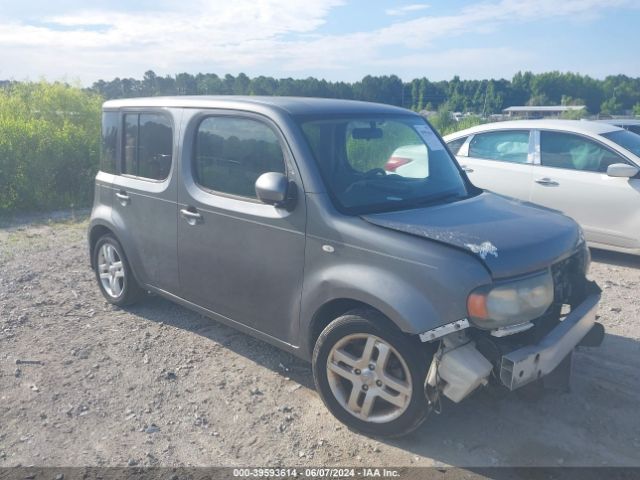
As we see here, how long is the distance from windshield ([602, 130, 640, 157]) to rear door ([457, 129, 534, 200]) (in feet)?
3.07

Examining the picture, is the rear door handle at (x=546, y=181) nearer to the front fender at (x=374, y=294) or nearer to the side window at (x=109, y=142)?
the front fender at (x=374, y=294)

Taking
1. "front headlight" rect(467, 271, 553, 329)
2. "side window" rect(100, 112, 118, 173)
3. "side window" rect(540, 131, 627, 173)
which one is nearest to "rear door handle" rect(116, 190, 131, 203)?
"side window" rect(100, 112, 118, 173)

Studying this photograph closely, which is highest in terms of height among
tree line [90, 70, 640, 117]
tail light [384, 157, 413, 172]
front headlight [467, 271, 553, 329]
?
tree line [90, 70, 640, 117]

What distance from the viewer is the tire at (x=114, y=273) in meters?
5.38

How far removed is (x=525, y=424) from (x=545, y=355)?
0.70 meters

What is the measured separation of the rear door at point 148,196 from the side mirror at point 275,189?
121 centimetres

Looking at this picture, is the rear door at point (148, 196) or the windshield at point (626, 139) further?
the windshield at point (626, 139)

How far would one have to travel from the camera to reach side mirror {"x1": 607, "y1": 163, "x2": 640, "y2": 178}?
6.53 metres

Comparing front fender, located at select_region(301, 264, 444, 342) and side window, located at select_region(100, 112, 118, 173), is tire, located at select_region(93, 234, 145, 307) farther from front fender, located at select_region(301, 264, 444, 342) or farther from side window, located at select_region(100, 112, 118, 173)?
front fender, located at select_region(301, 264, 444, 342)

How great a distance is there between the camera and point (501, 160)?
7719 mm

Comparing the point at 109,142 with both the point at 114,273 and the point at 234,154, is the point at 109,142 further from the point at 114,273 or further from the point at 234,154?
the point at 234,154

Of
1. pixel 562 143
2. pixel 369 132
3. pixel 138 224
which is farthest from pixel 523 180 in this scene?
pixel 138 224

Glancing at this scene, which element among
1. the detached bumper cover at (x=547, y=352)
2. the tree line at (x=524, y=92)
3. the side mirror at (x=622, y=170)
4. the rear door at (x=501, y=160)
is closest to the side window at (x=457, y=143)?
the rear door at (x=501, y=160)

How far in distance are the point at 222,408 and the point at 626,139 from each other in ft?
19.7
